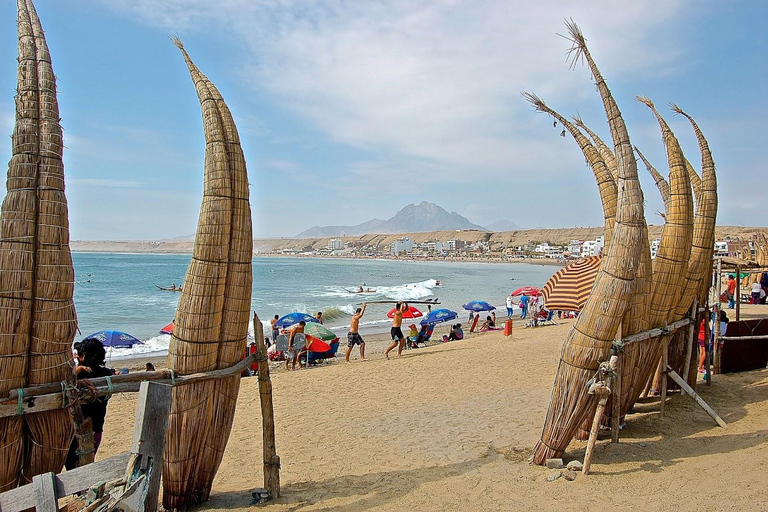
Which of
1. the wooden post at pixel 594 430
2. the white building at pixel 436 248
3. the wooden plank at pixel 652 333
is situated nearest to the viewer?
the wooden post at pixel 594 430

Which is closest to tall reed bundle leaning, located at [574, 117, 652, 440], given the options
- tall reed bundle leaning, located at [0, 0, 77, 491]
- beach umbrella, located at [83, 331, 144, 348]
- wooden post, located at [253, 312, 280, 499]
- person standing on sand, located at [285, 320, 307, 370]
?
wooden post, located at [253, 312, 280, 499]

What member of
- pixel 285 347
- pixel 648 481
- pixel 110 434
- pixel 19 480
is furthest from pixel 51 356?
pixel 285 347

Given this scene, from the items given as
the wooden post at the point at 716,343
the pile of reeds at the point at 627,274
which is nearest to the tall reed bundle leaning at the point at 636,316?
the pile of reeds at the point at 627,274

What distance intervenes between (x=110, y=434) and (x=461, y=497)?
553 cm

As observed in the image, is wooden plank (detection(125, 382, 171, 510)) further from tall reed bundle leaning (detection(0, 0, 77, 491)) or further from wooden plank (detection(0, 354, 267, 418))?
tall reed bundle leaning (detection(0, 0, 77, 491))

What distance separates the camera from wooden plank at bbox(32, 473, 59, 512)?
283 cm

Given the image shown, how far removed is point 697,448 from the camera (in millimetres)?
5965

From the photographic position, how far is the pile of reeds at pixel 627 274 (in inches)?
218

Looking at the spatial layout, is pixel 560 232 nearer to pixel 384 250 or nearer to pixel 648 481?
pixel 384 250

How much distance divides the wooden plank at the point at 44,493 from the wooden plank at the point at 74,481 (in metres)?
0.04

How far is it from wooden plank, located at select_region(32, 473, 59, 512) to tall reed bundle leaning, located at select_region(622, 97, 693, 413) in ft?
20.2

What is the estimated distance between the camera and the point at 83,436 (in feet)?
13.4

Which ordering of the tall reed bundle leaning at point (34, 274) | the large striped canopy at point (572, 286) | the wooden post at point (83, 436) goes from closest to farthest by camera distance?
1. the tall reed bundle leaning at point (34, 274)
2. the wooden post at point (83, 436)
3. the large striped canopy at point (572, 286)

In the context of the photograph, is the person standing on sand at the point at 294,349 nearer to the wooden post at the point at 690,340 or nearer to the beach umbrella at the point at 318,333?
the beach umbrella at the point at 318,333
